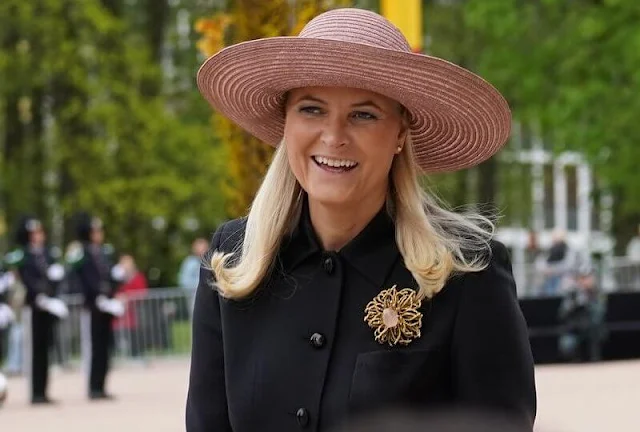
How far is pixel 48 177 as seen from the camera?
38594 millimetres

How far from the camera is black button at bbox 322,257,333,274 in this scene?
3824 millimetres

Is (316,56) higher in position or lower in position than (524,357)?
higher

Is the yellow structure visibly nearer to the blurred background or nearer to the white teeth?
the white teeth

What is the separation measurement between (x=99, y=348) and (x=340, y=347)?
15.4 meters

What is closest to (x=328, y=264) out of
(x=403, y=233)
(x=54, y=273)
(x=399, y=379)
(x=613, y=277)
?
(x=403, y=233)

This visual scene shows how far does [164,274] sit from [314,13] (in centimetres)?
2886

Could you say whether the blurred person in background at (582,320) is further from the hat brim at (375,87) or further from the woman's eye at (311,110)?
the woman's eye at (311,110)

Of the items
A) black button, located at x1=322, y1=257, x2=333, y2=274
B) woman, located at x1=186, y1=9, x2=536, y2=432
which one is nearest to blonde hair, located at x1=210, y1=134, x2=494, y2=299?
woman, located at x1=186, y1=9, x2=536, y2=432

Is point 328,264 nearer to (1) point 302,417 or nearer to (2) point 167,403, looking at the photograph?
(1) point 302,417

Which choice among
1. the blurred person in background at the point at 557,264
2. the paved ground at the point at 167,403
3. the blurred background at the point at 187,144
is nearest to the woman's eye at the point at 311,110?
the paved ground at the point at 167,403

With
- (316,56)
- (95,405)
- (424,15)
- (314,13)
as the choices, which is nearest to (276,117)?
(316,56)

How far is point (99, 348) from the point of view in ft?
62.0

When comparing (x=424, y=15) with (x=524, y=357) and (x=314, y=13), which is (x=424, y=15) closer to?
(x=314, y=13)

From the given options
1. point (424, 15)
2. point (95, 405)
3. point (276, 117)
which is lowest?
point (95, 405)
